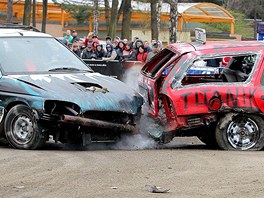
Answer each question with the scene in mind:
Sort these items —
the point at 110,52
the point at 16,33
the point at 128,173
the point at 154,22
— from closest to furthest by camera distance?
the point at 128,173 → the point at 16,33 → the point at 110,52 → the point at 154,22

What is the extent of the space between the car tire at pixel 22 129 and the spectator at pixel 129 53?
434 inches

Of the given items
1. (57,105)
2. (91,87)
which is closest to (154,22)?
(91,87)

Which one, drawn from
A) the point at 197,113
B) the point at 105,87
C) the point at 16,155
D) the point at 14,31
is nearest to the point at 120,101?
the point at 105,87

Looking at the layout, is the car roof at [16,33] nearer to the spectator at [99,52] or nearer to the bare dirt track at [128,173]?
the bare dirt track at [128,173]

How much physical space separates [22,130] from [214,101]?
2834mm

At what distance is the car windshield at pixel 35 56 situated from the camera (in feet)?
39.5

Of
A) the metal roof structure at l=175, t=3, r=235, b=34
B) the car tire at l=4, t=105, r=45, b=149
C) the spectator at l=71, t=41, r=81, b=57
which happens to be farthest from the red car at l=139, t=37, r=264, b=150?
the metal roof structure at l=175, t=3, r=235, b=34

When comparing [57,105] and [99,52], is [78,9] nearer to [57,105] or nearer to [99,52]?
[99,52]

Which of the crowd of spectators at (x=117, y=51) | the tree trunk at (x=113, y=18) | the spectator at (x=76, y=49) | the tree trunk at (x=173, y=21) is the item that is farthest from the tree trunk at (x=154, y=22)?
the spectator at (x=76, y=49)

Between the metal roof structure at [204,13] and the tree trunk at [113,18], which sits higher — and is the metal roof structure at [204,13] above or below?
above

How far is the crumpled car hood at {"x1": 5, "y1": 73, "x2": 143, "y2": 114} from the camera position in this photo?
10977mm

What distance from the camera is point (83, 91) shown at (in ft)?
36.8

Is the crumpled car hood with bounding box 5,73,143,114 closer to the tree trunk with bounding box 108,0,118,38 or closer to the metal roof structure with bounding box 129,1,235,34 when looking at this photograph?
the tree trunk with bounding box 108,0,118,38

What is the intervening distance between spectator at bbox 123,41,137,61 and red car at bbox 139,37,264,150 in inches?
406
